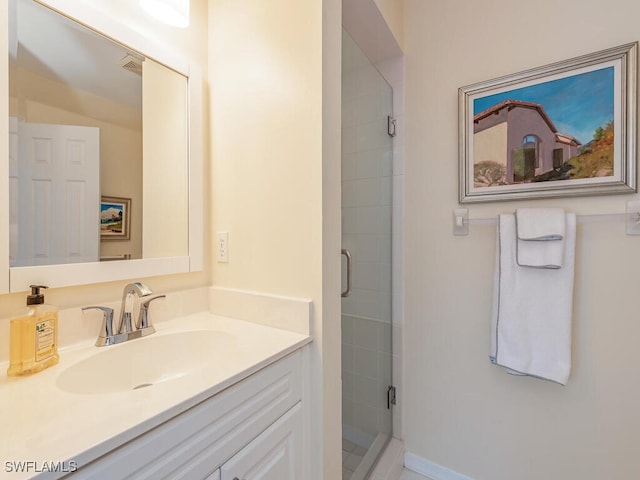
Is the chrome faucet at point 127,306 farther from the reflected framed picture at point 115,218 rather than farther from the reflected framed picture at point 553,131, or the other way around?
the reflected framed picture at point 553,131

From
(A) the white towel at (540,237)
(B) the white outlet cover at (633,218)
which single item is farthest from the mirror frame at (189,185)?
(B) the white outlet cover at (633,218)

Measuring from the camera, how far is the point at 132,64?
957 mm

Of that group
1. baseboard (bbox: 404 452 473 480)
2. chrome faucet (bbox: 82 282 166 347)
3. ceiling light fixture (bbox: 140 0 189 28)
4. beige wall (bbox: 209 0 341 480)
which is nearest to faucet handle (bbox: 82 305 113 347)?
chrome faucet (bbox: 82 282 166 347)

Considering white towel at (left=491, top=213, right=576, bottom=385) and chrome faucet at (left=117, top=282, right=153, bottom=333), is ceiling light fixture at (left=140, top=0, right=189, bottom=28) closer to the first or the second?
chrome faucet at (left=117, top=282, right=153, bottom=333)

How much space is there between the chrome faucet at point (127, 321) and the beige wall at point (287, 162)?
304mm

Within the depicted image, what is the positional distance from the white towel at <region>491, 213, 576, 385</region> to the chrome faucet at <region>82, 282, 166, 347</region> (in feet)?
4.58

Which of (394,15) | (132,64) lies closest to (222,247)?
(132,64)

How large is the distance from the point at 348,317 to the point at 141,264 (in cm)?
90

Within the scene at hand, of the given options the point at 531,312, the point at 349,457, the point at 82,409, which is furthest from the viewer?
the point at 349,457

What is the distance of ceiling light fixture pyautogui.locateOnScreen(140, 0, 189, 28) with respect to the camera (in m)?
0.94

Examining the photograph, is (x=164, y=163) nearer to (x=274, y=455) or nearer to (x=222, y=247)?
(x=222, y=247)

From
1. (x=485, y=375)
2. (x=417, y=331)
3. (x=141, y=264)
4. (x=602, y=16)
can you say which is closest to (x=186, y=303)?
(x=141, y=264)

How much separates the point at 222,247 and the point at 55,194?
0.52m

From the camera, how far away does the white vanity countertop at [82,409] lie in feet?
1.34
